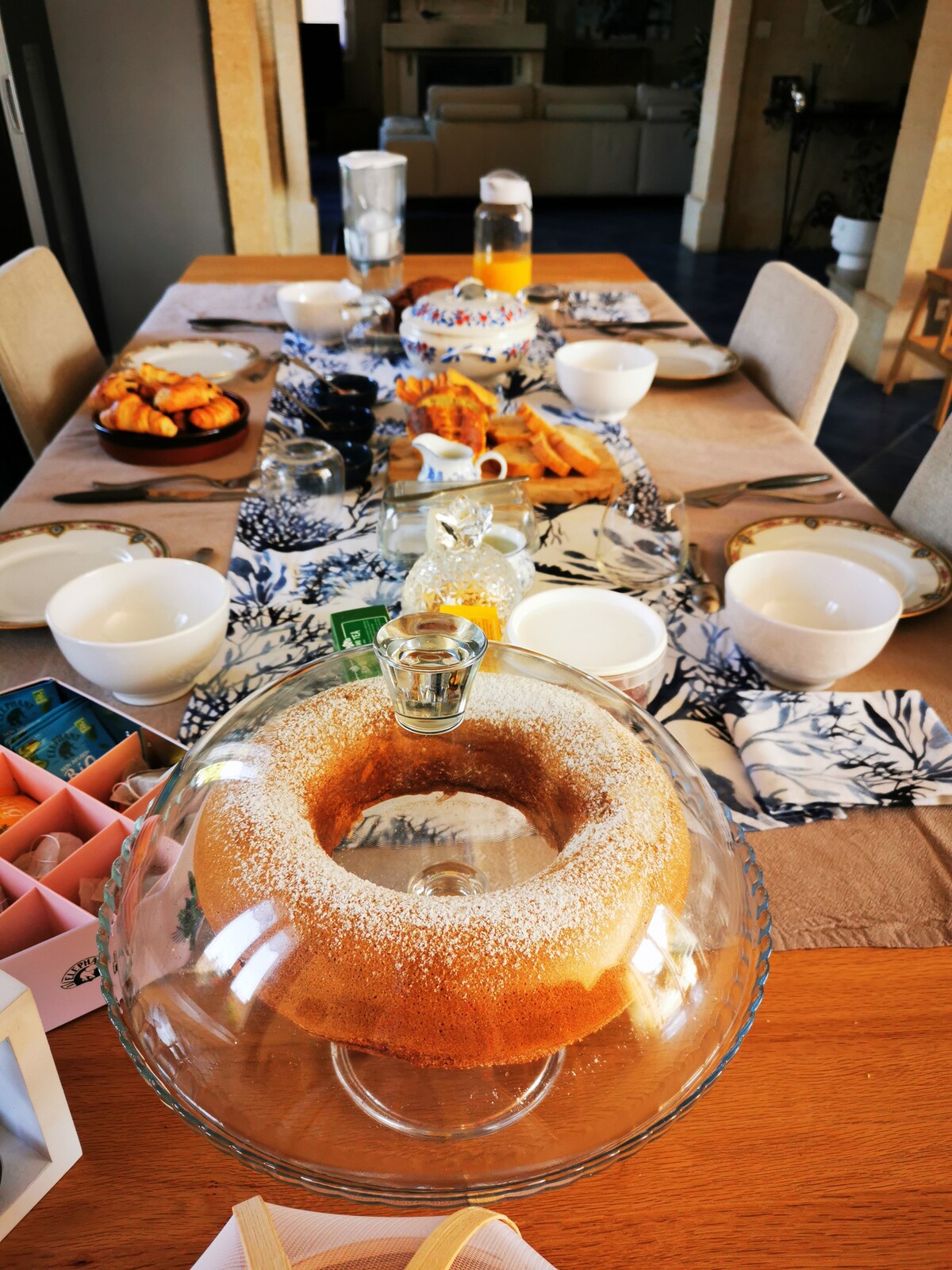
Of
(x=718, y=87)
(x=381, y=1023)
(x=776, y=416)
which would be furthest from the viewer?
(x=718, y=87)

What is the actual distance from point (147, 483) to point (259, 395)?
0.36 m

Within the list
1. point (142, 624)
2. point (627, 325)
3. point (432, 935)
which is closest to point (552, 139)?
point (627, 325)

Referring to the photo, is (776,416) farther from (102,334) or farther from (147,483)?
(102,334)

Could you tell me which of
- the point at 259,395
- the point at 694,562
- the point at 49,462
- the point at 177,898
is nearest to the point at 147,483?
the point at 49,462

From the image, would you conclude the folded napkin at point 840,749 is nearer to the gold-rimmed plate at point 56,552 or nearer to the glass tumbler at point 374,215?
the gold-rimmed plate at point 56,552

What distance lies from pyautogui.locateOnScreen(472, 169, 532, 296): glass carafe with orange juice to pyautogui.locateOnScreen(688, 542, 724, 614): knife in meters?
0.89

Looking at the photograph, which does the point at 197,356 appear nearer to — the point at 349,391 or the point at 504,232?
the point at 349,391

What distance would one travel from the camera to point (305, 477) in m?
1.09

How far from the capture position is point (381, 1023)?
0.39 m

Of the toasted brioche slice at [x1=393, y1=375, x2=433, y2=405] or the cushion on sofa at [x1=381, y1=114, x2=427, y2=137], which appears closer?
the toasted brioche slice at [x1=393, y1=375, x2=433, y2=405]

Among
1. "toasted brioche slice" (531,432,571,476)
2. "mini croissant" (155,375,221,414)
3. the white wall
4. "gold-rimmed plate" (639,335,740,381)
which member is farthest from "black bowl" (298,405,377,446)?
the white wall

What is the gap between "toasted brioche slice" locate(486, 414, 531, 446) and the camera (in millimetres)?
1222

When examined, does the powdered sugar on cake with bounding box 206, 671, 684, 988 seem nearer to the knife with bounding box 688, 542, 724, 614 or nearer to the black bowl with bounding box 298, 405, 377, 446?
the knife with bounding box 688, 542, 724, 614

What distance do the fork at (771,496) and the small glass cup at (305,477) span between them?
434 millimetres
